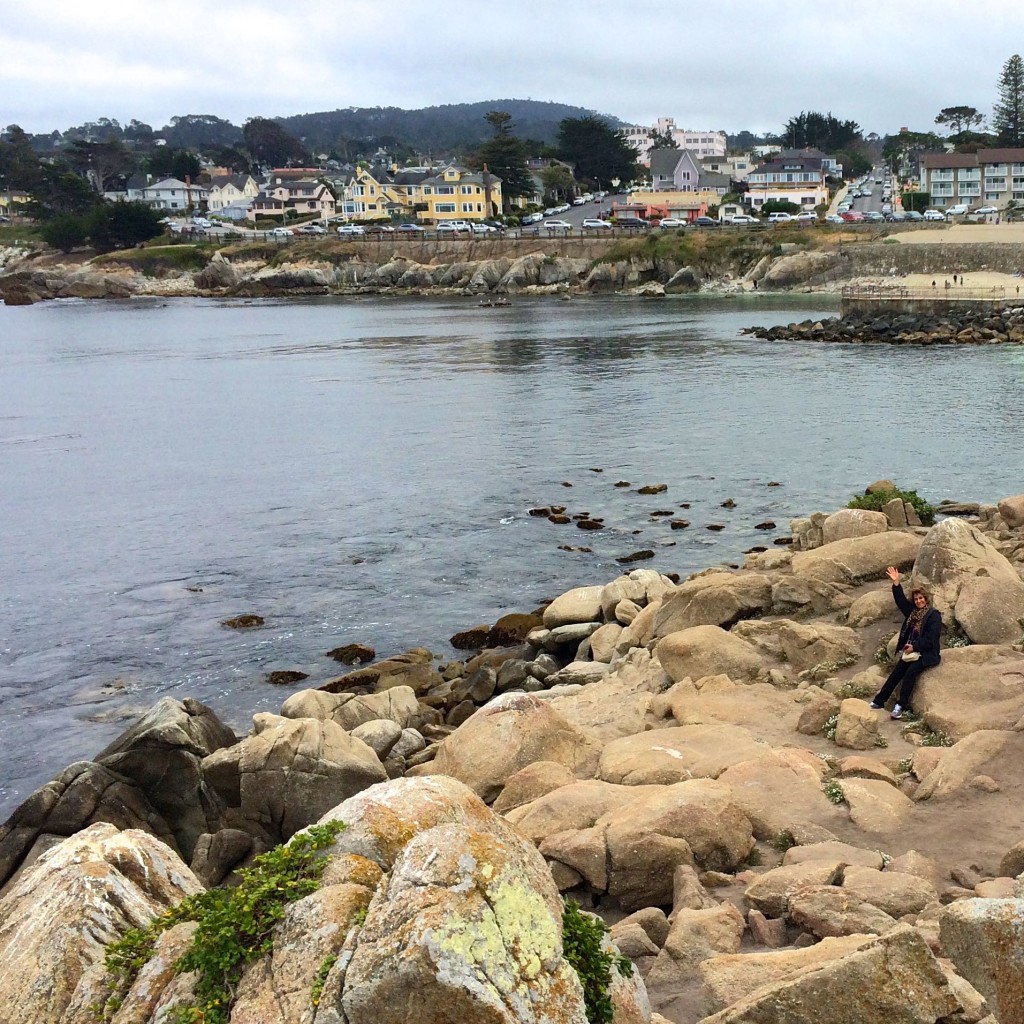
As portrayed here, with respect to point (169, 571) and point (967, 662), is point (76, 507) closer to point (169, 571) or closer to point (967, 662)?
point (169, 571)

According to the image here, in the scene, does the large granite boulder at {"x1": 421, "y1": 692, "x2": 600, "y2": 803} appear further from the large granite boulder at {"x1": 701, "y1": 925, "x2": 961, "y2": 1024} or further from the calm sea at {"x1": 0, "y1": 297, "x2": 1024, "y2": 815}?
the large granite boulder at {"x1": 701, "y1": 925, "x2": 961, "y2": 1024}

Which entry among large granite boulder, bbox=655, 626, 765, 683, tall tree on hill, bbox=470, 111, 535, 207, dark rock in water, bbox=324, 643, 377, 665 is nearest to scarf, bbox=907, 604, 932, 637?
large granite boulder, bbox=655, 626, 765, 683

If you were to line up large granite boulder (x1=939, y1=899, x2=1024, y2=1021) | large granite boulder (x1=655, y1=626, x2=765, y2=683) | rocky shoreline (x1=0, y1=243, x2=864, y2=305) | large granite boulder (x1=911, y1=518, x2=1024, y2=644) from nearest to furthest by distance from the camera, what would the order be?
large granite boulder (x1=939, y1=899, x2=1024, y2=1021), large granite boulder (x1=911, y1=518, x2=1024, y2=644), large granite boulder (x1=655, y1=626, x2=765, y2=683), rocky shoreline (x1=0, y1=243, x2=864, y2=305)

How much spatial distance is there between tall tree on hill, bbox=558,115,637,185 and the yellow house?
735 inches

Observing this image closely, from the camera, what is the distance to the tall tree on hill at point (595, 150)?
191 m

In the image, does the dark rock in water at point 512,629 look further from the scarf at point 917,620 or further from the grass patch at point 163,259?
the grass patch at point 163,259

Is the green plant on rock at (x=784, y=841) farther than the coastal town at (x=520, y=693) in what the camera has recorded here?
Yes

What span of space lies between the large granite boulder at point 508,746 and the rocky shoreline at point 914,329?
226 feet

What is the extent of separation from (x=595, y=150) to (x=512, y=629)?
182132mm

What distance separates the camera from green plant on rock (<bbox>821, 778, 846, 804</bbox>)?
12.2 metres

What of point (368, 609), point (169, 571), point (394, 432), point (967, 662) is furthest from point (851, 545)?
point (394, 432)

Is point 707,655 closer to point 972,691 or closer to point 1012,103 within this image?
point 972,691

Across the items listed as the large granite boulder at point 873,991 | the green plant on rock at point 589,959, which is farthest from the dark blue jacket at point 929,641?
the green plant on rock at point 589,959

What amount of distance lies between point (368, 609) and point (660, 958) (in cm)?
1825
